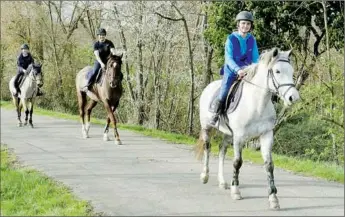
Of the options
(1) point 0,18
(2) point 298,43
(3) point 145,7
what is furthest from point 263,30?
(1) point 0,18

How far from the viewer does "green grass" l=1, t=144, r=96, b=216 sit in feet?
23.4

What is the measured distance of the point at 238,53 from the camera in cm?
777

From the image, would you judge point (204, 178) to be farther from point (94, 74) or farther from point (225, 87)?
point (94, 74)

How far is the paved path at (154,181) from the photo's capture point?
278 inches

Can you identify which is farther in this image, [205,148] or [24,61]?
[24,61]

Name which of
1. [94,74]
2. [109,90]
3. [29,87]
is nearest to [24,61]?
[29,87]

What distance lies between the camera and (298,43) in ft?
56.8

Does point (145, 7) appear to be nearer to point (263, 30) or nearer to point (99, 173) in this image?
point (263, 30)

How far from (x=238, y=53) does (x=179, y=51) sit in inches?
712

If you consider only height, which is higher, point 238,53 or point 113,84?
point 238,53

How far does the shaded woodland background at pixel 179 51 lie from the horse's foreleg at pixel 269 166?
4169mm

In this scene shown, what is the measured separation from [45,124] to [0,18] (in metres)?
19.8

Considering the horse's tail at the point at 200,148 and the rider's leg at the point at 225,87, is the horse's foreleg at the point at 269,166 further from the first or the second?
the horse's tail at the point at 200,148

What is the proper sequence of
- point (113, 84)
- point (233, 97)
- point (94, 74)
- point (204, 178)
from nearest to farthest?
point (233, 97) → point (204, 178) → point (113, 84) → point (94, 74)
